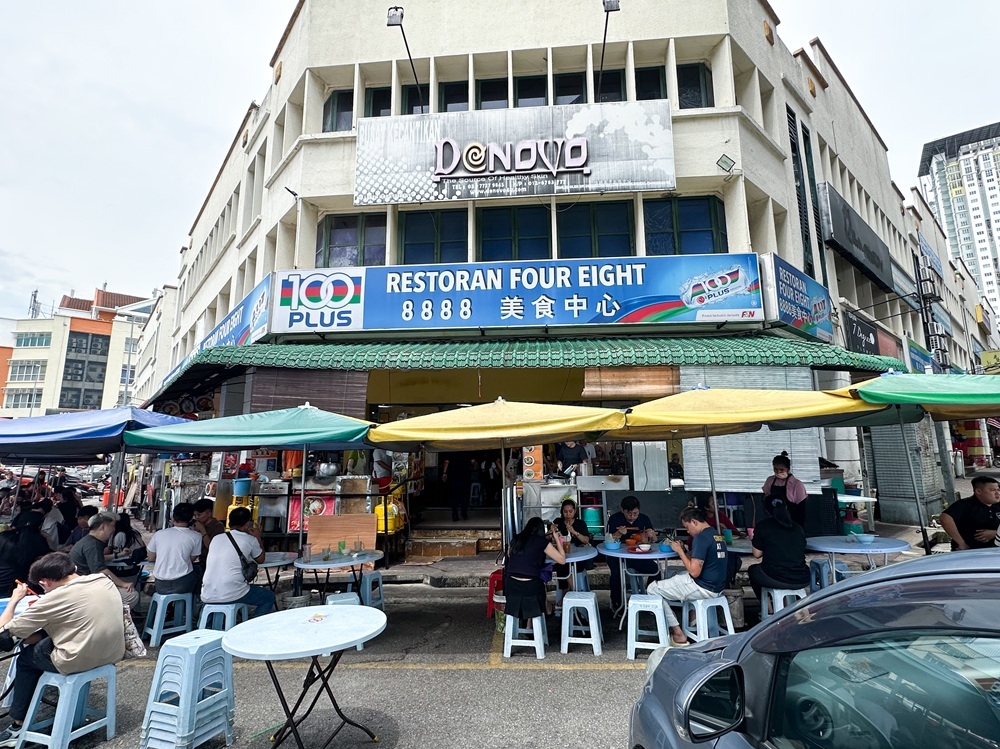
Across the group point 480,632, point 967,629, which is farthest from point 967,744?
point 480,632

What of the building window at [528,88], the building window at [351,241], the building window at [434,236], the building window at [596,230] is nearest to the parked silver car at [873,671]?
the building window at [596,230]

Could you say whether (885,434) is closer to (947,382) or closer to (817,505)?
(817,505)

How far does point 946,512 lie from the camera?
6.12 m

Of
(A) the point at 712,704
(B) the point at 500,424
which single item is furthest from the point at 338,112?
(A) the point at 712,704

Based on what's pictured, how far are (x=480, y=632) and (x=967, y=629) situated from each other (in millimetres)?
5915

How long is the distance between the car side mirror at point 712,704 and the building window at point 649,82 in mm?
13301

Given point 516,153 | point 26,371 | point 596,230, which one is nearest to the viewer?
point 516,153

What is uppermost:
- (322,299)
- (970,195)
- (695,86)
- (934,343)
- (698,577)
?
(970,195)

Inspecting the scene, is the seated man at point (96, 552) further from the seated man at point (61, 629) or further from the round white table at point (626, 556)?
the round white table at point (626, 556)

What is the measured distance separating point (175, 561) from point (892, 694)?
7.27 m

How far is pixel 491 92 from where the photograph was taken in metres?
13.1

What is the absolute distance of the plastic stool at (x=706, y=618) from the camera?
5.40m

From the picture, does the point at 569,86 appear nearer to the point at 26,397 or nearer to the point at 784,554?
the point at 784,554

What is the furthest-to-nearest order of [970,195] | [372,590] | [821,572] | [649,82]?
1. [970,195]
2. [649,82]
3. [372,590]
4. [821,572]
